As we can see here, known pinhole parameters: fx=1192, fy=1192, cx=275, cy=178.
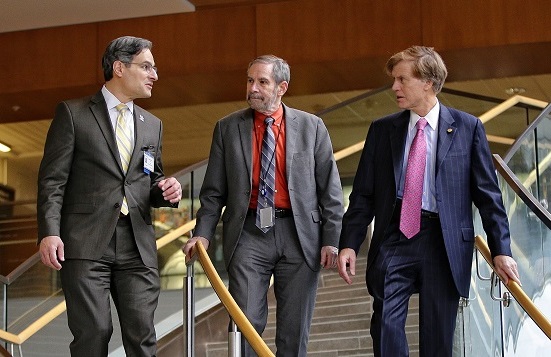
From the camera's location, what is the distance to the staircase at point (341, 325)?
734 cm

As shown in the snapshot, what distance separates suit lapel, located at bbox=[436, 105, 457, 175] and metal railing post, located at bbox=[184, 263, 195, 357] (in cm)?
124

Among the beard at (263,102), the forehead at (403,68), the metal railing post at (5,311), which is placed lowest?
the metal railing post at (5,311)

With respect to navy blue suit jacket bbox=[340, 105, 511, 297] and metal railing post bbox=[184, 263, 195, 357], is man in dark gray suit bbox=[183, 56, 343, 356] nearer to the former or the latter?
metal railing post bbox=[184, 263, 195, 357]

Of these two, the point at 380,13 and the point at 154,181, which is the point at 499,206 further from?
Result: the point at 380,13

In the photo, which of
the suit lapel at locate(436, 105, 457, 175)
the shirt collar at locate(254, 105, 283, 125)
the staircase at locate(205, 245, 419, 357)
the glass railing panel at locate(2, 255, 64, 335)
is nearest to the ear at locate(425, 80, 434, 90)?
the suit lapel at locate(436, 105, 457, 175)

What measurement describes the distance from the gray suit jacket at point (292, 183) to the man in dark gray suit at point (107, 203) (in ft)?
0.76

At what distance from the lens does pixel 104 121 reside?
5277 mm

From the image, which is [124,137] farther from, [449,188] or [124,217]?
[449,188]

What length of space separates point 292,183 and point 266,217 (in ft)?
0.71

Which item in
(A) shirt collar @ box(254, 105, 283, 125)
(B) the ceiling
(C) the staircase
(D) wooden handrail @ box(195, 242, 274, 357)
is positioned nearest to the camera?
(D) wooden handrail @ box(195, 242, 274, 357)

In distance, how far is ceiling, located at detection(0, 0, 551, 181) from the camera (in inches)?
435

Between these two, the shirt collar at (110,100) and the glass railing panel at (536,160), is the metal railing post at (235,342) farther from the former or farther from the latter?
the glass railing panel at (536,160)

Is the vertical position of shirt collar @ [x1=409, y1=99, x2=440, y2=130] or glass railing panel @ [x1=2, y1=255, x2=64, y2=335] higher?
shirt collar @ [x1=409, y1=99, x2=440, y2=130]

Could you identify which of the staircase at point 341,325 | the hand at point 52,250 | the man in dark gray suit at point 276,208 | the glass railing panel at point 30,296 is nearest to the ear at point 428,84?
the man in dark gray suit at point 276,208
